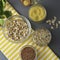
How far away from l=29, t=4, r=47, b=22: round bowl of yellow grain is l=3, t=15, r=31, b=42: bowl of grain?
4cm

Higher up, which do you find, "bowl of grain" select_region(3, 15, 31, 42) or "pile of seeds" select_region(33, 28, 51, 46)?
"bowl of grain" select_region(3, 15, 31, 42)

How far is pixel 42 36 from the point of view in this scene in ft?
5.82

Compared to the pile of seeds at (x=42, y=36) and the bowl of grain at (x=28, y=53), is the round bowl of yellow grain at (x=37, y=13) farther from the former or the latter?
the bowl of grain at (x=28, y=53)

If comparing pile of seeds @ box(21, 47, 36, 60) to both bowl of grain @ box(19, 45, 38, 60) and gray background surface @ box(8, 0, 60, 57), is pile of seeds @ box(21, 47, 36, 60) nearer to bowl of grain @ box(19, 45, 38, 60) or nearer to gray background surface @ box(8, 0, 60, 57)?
bowl of grain @ box(19, 45, 38, 60)

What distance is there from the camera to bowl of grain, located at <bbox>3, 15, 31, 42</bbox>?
1.79 m

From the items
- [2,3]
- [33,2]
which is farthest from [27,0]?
[2,3]

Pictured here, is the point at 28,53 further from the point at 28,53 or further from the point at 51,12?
the point at 51,12

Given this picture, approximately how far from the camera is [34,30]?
181 centimetres

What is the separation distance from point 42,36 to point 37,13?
14cm

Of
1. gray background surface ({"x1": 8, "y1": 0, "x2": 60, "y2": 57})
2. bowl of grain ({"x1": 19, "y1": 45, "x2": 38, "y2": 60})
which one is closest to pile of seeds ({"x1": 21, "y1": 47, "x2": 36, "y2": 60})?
bowl of grain ({"x1": 19, "y1": 45, "x2": 38, "y2": 60})

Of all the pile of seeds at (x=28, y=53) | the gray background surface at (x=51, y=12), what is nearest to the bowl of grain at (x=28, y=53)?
the pile of seeds at (x=28, y=53)

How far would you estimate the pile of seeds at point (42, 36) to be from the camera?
1765 mm

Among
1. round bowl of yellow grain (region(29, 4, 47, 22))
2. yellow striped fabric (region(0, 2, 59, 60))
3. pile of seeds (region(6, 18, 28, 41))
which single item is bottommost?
yellow striped fabric (region(0, 2, 59, 60))

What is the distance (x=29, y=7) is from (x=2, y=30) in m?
0.22
